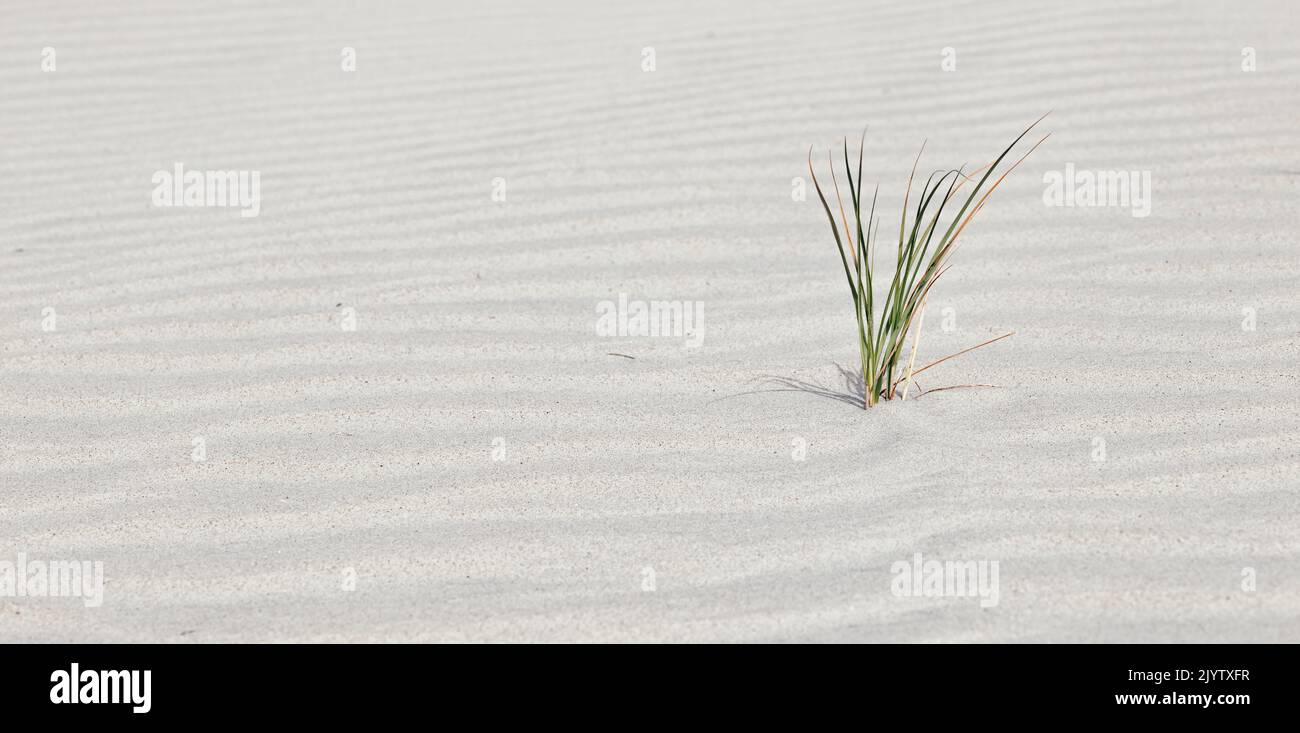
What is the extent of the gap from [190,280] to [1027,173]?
7.75 ft

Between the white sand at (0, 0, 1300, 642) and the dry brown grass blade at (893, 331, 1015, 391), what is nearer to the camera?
the white sand at (0, 0, 1300, 642)

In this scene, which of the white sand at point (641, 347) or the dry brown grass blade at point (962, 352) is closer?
the white sand at point (641, 347)

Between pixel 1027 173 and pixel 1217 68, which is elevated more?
pixel 1217 68

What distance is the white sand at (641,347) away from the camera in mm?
2059

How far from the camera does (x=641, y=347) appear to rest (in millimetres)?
2977

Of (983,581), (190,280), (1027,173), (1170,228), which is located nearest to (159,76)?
(190,280)

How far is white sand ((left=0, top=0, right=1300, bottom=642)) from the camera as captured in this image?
2.06 meters

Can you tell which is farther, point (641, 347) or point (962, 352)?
point (641, 347)
